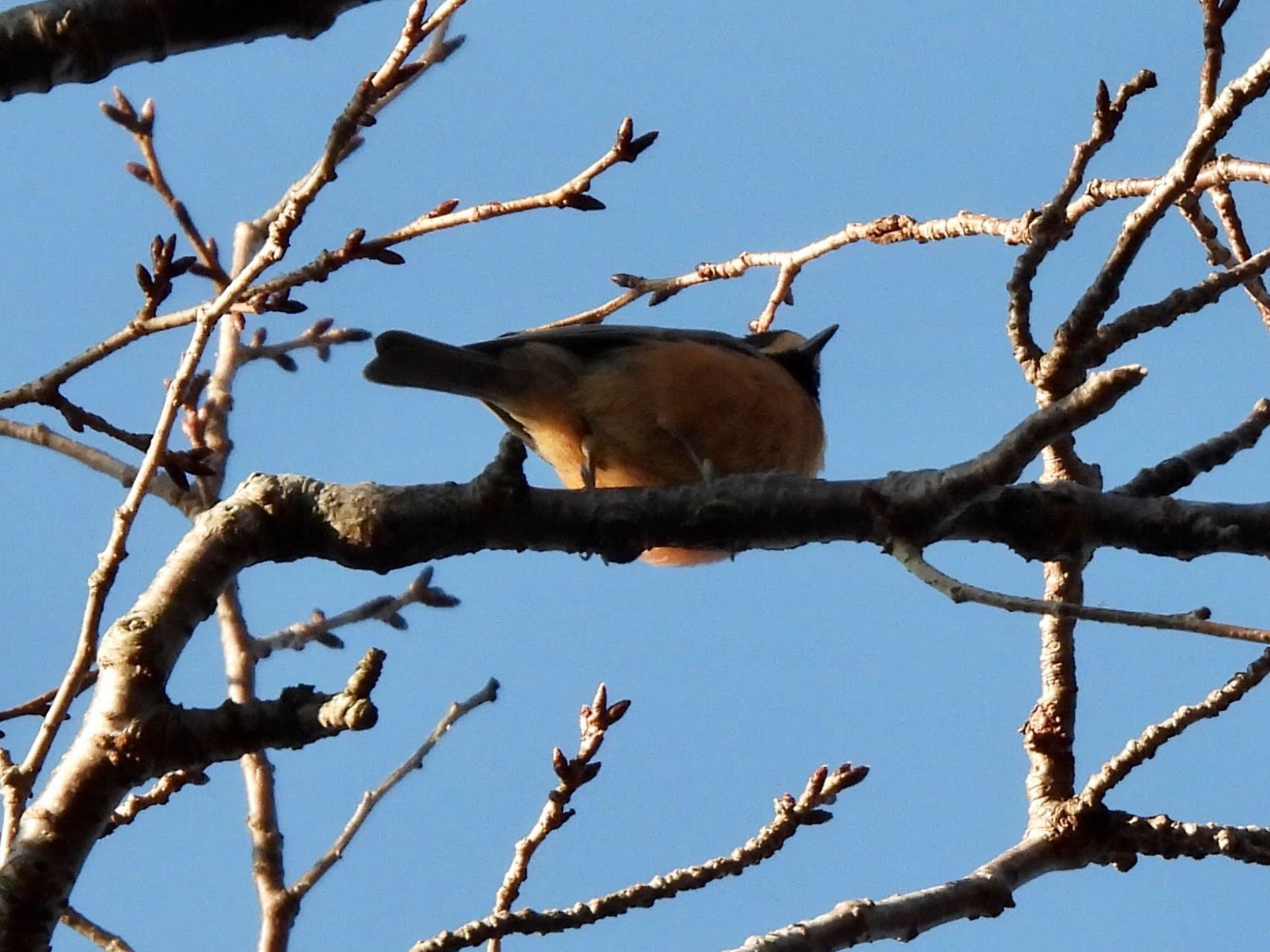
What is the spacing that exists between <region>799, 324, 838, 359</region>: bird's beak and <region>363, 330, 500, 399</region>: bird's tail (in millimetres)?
1408

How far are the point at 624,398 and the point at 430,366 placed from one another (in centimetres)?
56

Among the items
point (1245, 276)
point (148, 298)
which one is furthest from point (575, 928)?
point (1245, 276)

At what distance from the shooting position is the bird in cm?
413

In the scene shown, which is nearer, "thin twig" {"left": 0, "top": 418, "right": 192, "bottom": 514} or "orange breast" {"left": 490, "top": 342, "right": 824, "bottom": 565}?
"thin twig" {"left": 0, "top": 418, "right": 192, "bottom": 514}

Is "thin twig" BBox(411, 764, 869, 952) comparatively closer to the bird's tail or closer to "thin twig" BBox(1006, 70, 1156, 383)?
"thin twig" BBox(1006, 70, 1156, 383)

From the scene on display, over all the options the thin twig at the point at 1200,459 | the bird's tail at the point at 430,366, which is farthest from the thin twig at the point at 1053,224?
the bird's tail at the point at 430,366

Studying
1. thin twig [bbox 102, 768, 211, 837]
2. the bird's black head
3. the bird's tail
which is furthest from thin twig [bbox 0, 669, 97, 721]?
the bird's black head

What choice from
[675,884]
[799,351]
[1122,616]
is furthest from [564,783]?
[799,351]

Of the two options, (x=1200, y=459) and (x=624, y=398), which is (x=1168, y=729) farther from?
(x=624, y=398)

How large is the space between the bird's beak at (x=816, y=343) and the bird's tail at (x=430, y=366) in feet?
4.62

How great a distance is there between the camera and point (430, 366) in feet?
13.5

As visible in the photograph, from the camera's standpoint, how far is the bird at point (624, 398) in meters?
4.13

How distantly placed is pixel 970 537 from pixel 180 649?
4.44 feet

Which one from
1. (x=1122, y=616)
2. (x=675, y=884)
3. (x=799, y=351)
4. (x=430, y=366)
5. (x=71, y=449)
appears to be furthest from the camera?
(x=799, y=351)
